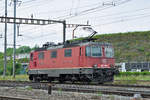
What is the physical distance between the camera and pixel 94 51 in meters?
26.3

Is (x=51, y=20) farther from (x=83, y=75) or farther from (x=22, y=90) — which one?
(x=22, y=90)

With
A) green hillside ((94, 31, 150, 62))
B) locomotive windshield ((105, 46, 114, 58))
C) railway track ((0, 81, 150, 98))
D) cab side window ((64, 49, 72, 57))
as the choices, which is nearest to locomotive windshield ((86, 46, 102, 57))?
locomotive windshield ((105, 46, 114, 58))

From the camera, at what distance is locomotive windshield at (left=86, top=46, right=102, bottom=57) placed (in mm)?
25984

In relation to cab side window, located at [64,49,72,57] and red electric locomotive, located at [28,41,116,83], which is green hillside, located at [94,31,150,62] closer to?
red electric locomotive, located at [28,41,116,83]

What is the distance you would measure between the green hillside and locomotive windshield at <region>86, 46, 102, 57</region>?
36251 mm

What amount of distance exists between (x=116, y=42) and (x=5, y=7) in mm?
40012

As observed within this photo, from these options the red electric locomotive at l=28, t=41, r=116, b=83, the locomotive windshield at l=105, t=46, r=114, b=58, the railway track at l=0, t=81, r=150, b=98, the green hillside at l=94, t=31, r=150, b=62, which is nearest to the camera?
the railway track at l=0, t=81, r=150, b=98

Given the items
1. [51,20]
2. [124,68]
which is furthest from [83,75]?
[124,68]

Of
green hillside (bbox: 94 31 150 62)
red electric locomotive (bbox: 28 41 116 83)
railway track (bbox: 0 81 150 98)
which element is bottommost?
railway track (bbox: 0 81 150 98)

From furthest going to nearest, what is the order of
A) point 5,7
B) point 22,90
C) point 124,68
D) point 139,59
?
point 139,59 < point 124,68 < point 5,7 < point 22,90

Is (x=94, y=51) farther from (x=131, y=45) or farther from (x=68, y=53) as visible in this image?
(x=131, y=45)

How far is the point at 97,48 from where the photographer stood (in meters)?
26.4

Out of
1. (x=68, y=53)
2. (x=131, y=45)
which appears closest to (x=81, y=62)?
(x=68, y=53)

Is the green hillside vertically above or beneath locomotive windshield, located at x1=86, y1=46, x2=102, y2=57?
above
